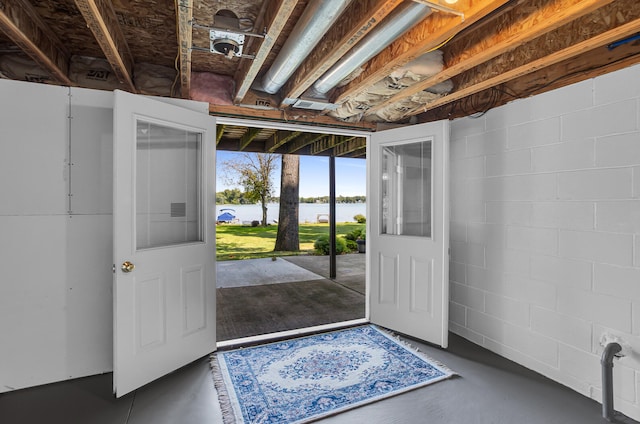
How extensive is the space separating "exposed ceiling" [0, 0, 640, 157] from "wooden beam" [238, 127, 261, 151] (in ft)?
5.85

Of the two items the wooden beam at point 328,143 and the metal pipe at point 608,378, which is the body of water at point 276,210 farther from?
the metal pipe at point 608,378

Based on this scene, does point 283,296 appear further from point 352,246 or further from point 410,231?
point 352,246

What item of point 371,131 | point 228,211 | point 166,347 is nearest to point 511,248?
point 371,131

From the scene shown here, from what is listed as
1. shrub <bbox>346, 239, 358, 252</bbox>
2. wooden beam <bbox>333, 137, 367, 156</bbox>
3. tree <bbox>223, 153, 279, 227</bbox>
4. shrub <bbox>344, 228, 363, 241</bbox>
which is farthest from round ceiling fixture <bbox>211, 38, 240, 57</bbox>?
shrub <bbox>344, 228, 363, 241</bbox>

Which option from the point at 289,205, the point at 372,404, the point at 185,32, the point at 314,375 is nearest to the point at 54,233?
the point at 185,32

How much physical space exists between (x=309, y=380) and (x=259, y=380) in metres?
0.38

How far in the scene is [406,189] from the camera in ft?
11.7

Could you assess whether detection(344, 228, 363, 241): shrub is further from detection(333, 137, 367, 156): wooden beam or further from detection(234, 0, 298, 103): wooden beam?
detection(234, 0, 298, 103): wooden beam

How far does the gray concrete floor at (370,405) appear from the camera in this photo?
209cm

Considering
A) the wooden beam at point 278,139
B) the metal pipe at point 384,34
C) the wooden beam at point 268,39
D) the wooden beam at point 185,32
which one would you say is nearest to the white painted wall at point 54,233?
the wooden beam at point 185,32

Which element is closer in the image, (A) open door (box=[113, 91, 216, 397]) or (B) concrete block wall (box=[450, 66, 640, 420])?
(B) concrete block wall (box=[450, 66, 640, 420])

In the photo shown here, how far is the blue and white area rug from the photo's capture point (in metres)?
2.21

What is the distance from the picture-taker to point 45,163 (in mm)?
2484

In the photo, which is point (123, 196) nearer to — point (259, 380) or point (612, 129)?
point (259, 380)
